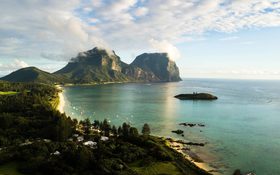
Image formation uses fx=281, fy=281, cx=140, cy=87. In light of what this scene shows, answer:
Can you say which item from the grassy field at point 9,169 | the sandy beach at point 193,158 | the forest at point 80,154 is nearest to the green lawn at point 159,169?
the forest at point 80,154

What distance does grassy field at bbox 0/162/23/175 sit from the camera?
174 feet

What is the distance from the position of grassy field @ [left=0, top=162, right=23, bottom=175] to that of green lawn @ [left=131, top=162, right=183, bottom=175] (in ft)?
75.1

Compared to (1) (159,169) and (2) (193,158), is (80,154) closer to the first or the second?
(1) (159,169)

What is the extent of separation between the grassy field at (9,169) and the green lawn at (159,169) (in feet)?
→ 75.1

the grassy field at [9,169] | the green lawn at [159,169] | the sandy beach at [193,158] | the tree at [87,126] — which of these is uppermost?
the tree at [87,126]

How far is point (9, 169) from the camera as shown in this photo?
5462 centimetres

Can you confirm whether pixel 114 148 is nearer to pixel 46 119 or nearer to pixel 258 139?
→ pixel 46 119

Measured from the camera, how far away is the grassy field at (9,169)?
53.0 meters

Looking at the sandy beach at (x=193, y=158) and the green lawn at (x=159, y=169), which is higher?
the green lawn at (x=159, y=169)

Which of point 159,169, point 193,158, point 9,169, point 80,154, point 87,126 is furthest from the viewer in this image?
point 87,126

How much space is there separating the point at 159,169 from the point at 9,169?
2942 centimetres

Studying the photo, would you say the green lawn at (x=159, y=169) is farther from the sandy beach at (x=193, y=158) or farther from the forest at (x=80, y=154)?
the sandy beach at (x=193, y=158)

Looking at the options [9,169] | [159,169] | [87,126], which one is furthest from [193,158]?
[87,126]

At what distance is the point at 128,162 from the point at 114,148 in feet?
24.4
